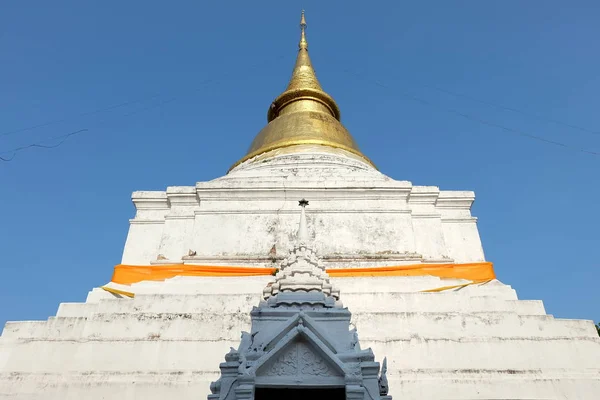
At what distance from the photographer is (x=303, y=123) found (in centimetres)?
1675

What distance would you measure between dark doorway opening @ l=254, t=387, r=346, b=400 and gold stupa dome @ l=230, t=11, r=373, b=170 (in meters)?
9.47

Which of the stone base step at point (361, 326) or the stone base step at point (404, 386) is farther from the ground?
the stone base step at point (361, 326)

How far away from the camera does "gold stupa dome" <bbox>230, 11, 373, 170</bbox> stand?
15.8 metres

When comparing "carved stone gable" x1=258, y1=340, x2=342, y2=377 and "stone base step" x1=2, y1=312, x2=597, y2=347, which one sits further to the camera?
"stone base step" x1=2, y1=312, x2=597, y2=347

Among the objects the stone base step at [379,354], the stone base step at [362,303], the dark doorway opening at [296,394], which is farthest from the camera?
the stone base step at [362,303]

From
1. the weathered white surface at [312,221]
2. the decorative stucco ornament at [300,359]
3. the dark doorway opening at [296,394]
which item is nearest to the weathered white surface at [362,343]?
the dark doorway opening at [296,394]

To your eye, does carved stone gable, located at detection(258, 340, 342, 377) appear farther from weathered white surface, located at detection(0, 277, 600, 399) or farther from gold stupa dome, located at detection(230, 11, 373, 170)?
gold stupa dome, located at detection(230, 11, 373, 170)

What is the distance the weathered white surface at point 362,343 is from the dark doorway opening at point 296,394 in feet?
3.65

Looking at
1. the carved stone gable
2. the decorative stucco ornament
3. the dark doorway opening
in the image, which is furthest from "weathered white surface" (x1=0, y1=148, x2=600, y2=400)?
the carved stone gable

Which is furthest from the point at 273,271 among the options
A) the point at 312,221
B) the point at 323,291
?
the point at 323,291

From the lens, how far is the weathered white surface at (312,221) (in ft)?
36.6

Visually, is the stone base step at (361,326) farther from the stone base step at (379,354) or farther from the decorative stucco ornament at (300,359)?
the decorative stucco ornament at (300,359)

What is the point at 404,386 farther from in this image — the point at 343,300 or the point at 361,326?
the point at 343,300

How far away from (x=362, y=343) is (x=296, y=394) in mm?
1621
